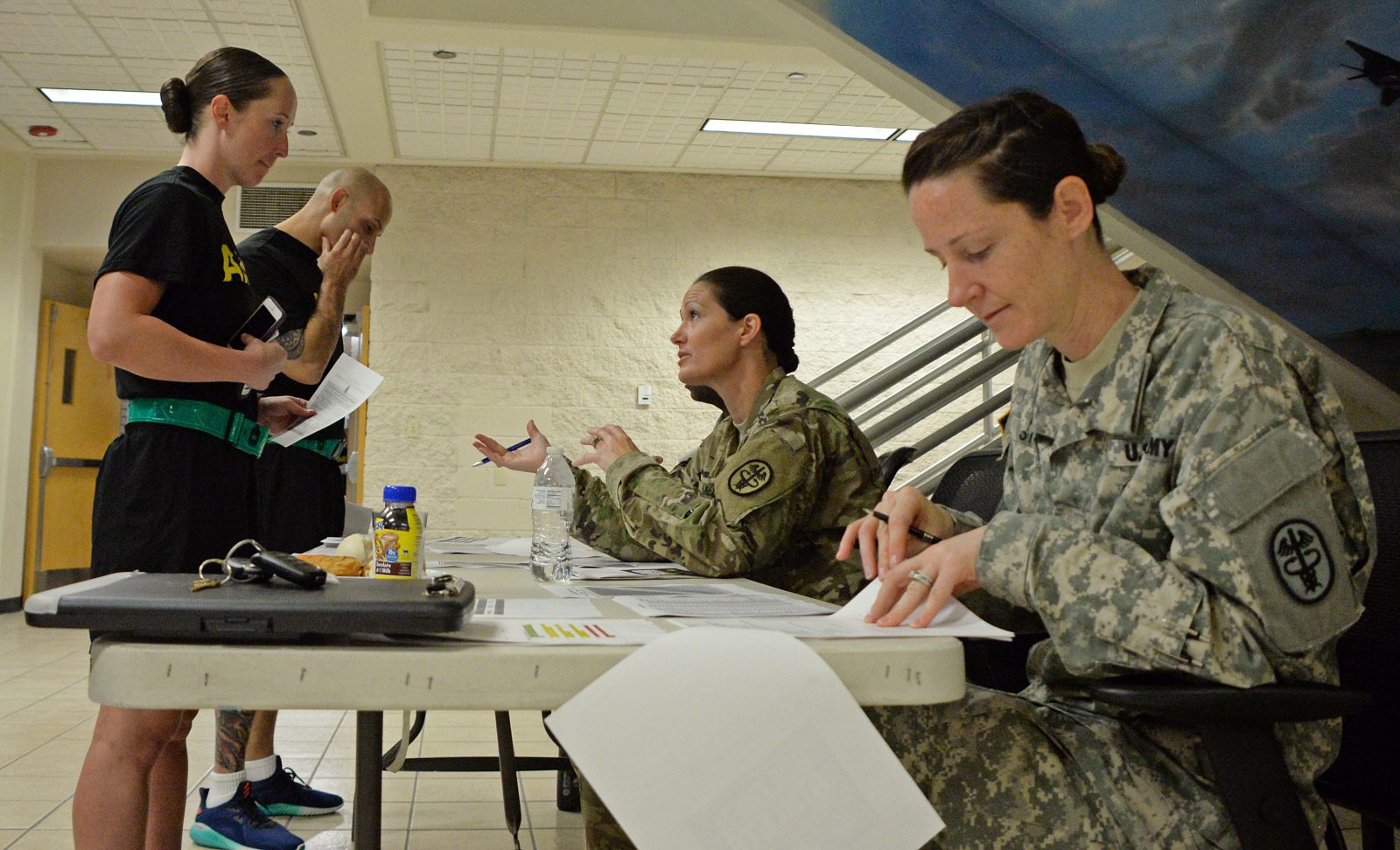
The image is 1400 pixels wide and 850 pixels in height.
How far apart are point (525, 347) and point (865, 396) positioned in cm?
374

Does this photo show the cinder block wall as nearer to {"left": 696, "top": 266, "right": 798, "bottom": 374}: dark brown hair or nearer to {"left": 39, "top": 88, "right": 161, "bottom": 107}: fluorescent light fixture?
{"left": 39, "top": 88, "right": 161, "bottom": 107}: fluorescent light fixture

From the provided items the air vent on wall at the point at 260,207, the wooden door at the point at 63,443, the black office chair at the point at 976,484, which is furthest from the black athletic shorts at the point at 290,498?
the wooden door at the point at 63,443

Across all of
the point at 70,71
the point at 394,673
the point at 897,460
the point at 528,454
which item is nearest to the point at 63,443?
the point at 70,71

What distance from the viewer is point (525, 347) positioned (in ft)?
21.1

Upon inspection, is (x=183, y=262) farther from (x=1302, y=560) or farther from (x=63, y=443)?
(x=63, y=443)

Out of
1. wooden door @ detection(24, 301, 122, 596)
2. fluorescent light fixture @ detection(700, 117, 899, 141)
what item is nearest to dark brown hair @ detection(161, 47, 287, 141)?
fluorescent light fixture @ detection(700, 117, 899, 141)

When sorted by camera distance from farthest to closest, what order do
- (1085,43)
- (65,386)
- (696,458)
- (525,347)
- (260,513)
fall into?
(65,386)
(525,347)
(1085,43)
(260,513)
(696,458)

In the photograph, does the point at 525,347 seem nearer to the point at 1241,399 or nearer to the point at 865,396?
the point at 865,396

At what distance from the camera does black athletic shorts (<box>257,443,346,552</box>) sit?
2.59m

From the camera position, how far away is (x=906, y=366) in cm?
321

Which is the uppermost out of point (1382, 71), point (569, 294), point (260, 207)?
point (260, 207)

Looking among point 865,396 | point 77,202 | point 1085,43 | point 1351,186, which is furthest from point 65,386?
point 1351,186

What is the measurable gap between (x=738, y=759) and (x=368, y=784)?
50cm

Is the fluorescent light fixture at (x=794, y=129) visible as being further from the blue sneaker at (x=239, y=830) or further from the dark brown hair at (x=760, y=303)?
the blue sneaker at (x=239, y=830)
